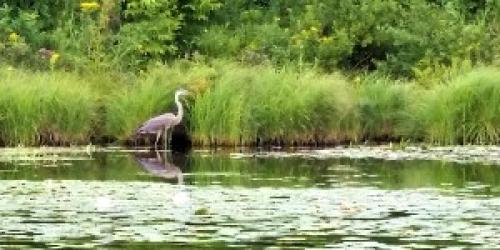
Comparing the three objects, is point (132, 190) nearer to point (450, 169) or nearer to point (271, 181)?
point (271, 181)

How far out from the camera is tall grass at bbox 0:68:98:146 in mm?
24688

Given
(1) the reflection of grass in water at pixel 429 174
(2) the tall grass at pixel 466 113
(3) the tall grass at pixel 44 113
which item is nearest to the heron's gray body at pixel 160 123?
(3) the tall grass at pixel 44 113

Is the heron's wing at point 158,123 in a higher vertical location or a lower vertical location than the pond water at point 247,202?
lower

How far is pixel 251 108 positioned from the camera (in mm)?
25328

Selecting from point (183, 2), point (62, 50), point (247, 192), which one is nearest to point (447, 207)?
point (247, 192)

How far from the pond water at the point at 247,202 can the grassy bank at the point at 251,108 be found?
8.00 feet

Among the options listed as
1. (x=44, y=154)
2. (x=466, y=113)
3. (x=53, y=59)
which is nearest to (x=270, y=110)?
(x=466, y=113)

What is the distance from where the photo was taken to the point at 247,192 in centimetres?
1716

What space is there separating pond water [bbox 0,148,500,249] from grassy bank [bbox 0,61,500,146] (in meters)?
2.44

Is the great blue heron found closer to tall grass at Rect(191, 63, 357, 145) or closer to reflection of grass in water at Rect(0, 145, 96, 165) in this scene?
tall grass at Rect(191, 63, 357, 145)

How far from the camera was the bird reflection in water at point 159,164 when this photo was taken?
782 inches

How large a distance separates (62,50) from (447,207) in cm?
1612

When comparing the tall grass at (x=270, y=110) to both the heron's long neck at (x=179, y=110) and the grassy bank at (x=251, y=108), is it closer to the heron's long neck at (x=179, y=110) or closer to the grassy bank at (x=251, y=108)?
the grassy bank at (x=251, y=108)

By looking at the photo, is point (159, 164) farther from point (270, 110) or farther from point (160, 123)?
point (270, 110)
